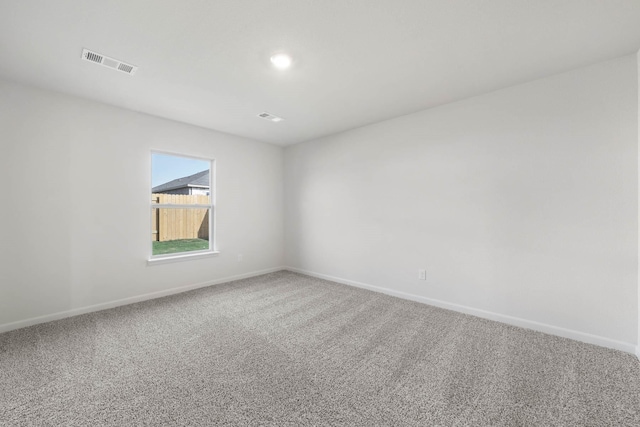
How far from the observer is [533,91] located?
8.44ft

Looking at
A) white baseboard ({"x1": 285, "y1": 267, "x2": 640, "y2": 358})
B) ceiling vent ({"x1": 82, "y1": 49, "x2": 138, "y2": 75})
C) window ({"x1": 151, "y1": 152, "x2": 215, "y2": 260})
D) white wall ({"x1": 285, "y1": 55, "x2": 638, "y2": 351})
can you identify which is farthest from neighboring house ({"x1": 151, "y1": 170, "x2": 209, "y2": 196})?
white baseboard ({"x1": 285, "y1": 267, "x2": 640, "y2": 358})

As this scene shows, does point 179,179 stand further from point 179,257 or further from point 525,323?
point 525,323

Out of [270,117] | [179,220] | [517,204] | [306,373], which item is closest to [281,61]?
[270,117]

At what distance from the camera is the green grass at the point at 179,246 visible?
3.76 metres

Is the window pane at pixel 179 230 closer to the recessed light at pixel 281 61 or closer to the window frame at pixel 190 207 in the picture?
the window frame at pixel 190 207

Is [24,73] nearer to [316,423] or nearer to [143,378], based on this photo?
[143,378]

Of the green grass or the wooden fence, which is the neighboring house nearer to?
the wooden fence

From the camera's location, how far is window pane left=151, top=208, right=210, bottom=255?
3724mm

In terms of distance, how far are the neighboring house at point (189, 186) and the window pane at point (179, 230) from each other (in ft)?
0.88

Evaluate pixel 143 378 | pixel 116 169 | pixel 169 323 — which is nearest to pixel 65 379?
pixel 143 378

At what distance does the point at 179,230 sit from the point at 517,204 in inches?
171

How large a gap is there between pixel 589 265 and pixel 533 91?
1687 millimetres

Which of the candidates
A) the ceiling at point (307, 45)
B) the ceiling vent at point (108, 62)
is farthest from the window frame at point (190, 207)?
the ceiling vent at point (108, 62)

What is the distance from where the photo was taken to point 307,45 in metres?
2.04
